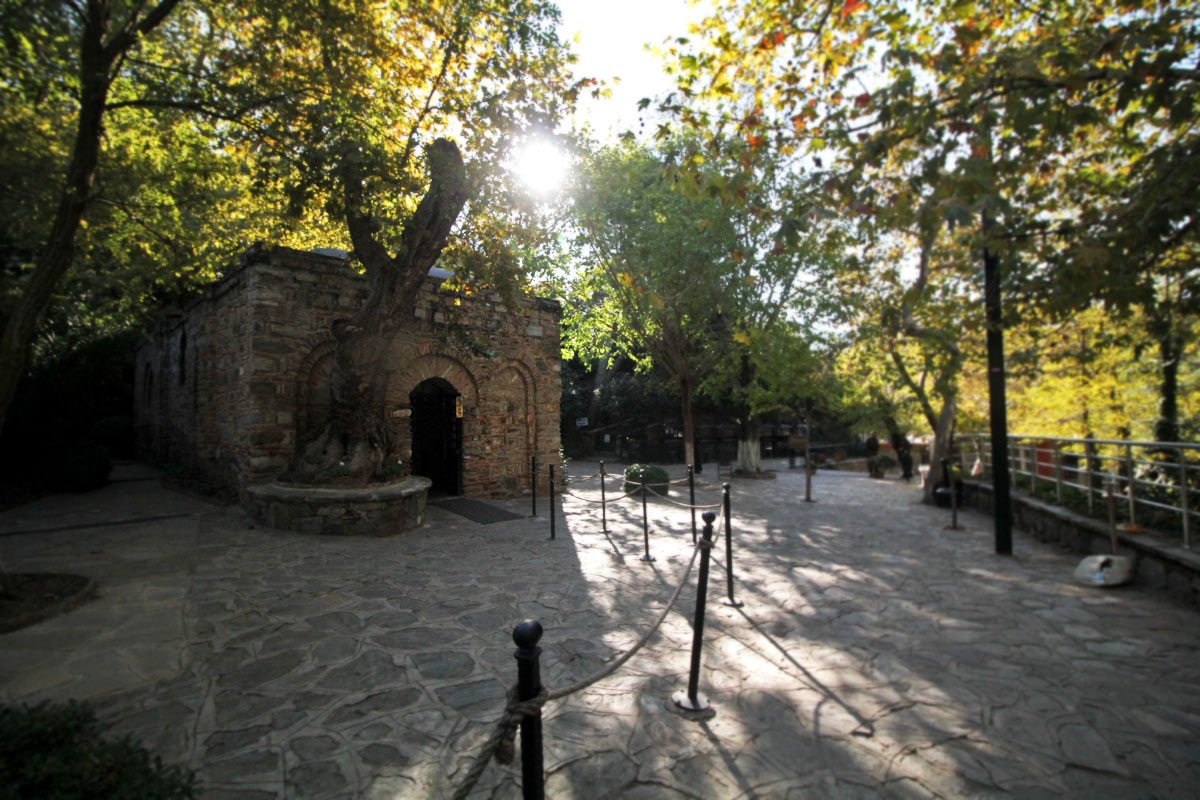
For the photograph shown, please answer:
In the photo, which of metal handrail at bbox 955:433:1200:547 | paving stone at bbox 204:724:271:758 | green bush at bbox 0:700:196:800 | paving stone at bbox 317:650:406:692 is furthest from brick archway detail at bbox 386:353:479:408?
metal handrail at bbox 955:433:1200:547

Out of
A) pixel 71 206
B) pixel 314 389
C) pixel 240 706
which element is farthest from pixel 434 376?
pixel 240 706

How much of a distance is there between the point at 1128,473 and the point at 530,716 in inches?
279

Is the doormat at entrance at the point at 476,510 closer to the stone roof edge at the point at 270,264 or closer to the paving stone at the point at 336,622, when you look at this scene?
the stone roof edge at the point at 270,264

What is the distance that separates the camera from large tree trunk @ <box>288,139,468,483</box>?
27.1 ft

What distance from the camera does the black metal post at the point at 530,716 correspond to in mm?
1952

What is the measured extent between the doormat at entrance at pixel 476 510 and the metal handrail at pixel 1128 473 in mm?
8180

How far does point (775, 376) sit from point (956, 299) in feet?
28.3

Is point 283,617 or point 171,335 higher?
point 171,335

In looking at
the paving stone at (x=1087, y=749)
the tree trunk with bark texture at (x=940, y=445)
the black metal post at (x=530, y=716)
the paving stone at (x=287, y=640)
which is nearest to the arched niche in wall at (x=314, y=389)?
the paving stone at (x=287, y=640)

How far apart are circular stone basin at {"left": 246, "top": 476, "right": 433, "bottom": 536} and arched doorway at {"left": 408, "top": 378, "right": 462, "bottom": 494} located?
360cm

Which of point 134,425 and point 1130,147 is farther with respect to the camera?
point 134,425

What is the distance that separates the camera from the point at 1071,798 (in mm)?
2516

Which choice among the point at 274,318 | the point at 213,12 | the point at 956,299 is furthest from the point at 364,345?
the point at 956,299

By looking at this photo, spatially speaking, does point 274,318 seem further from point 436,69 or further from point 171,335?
point 171,335
